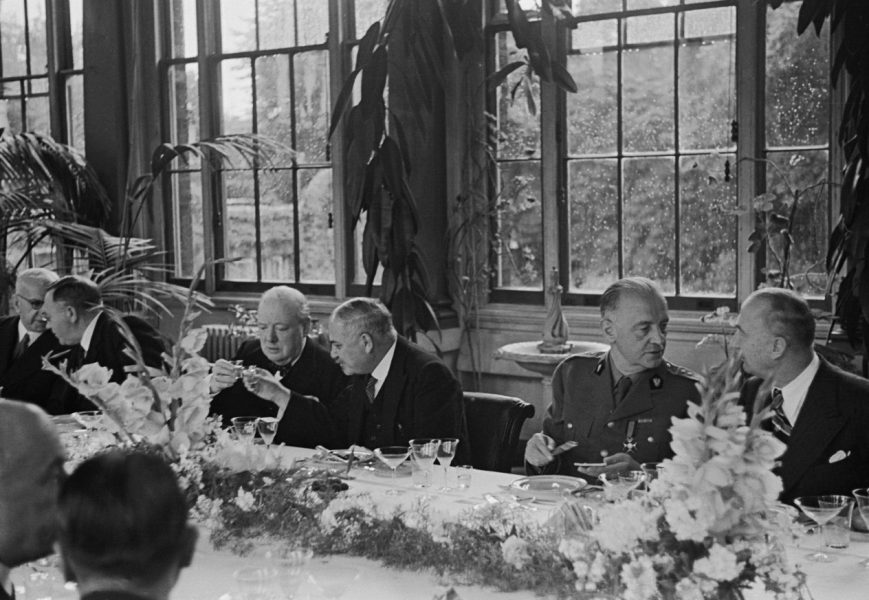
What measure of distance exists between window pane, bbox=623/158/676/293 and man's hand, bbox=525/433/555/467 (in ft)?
9.95

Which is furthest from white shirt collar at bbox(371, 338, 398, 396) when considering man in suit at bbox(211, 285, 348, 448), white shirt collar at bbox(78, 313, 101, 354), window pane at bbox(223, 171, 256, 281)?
window pane at bbox(223, 171, 256, 281)

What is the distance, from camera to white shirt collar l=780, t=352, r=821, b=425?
11.7 ft

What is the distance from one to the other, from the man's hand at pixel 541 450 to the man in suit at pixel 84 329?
89.0 inches

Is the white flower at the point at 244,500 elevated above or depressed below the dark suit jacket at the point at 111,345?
below

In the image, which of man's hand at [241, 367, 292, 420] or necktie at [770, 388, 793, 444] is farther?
man's hand at [241, 367, 292, 420]

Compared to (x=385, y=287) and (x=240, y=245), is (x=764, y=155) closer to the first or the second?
(x=385, y=287)

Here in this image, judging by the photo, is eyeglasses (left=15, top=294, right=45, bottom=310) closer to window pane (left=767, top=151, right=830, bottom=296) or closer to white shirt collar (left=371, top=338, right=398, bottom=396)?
white shirt collar (left=371, top=338, right=398, bottom=396)

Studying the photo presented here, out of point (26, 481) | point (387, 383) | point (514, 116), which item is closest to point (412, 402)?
point (387, 383)

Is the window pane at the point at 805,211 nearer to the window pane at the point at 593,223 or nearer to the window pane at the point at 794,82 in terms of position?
the window pane at the point at 794,82

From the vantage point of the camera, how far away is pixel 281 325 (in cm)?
511

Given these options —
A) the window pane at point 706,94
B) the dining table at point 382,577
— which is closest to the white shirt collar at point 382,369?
the dining table at point 382,577

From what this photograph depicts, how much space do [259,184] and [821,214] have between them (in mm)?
3718

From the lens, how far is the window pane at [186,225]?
28.2 ft

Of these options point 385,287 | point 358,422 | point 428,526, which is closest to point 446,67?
point 385,287
